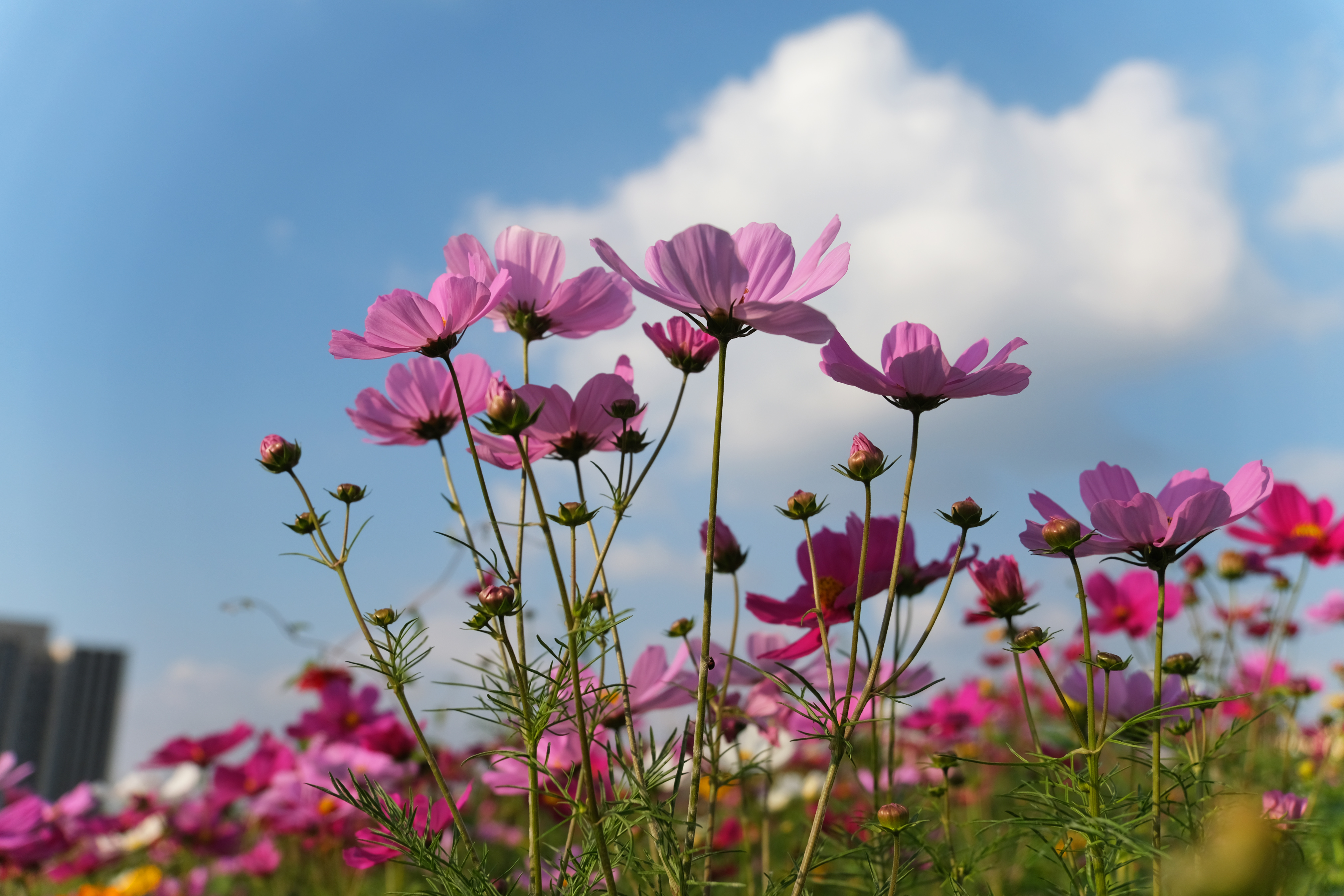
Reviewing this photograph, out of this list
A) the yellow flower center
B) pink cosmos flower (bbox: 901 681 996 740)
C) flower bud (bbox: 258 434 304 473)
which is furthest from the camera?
pink cosmos flower (bbox: 901 681 996 740)

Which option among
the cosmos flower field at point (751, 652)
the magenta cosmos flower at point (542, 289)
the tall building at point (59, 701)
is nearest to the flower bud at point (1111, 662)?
the cosmos flower field at point (751, 652)

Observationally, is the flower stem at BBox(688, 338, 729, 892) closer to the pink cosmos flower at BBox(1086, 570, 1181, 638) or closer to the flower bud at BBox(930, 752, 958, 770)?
the flower bud at BBox(930, 752, 958, 770)

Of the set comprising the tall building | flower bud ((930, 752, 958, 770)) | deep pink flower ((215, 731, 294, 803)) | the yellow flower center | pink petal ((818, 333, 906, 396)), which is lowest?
the tall building

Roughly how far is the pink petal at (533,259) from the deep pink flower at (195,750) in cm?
217

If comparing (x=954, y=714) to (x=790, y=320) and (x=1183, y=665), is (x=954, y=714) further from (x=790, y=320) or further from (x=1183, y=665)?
(x=790, y=320)

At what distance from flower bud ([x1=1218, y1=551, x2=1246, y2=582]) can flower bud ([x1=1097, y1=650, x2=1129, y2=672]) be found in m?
1.42

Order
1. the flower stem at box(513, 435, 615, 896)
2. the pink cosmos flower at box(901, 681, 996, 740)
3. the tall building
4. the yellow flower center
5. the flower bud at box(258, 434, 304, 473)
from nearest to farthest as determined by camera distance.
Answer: the flower stem at box(513, 435, 615, 896) → the flower bud at box(258, 434, 304, 473) → the yellow flower center → the pink cosmos flower at box(901, 681, 996, 740) → the tall building

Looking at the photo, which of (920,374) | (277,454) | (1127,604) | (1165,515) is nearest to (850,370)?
(920,374)

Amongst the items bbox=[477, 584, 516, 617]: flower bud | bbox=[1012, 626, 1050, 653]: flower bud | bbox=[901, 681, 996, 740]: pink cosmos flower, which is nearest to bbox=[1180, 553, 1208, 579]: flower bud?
bbox=[901, 681, 996, 740]: pink cosmos flower

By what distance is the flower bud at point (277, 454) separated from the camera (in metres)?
0.77

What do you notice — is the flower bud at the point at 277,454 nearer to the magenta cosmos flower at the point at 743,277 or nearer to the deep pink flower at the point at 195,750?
the magenta cosmos flower at the point at 743,277

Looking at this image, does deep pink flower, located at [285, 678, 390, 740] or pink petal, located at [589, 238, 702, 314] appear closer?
pink petal, located at [589, 238, 702, 314]

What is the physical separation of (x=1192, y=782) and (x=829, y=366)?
494mm

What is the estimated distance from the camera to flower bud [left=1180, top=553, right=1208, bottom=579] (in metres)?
2.19
